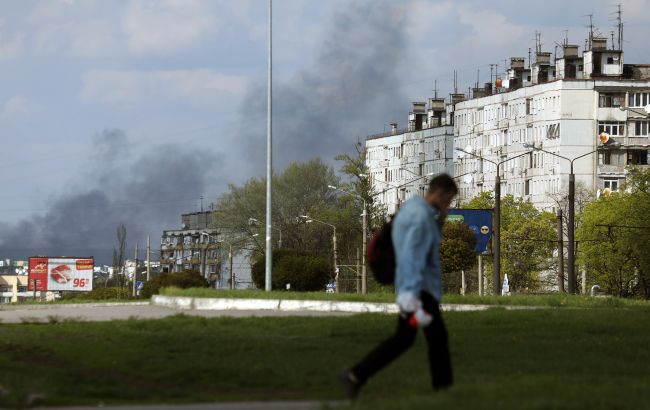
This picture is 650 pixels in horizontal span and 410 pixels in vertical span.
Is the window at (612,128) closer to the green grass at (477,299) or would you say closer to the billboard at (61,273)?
the billboard at (61,273)

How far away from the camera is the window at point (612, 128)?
495 ft

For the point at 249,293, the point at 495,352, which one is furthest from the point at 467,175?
the point at 495,352

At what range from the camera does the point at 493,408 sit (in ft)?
38.0

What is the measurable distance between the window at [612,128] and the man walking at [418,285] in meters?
140

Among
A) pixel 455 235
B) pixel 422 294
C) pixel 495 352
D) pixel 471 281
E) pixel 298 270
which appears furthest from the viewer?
pixel 471 281

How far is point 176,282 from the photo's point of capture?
7331 centimetres

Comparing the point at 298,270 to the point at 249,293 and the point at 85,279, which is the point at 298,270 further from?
the point at 85,279

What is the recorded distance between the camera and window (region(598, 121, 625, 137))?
150875 mm

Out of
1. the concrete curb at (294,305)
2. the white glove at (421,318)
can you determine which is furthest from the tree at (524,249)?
the white glove at (421,318)

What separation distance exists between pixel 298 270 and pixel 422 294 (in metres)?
52.0

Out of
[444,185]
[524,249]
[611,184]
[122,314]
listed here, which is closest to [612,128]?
[611,184]

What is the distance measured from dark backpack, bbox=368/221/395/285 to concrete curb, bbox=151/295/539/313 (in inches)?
984

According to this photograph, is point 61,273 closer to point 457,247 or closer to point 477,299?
point 457,247

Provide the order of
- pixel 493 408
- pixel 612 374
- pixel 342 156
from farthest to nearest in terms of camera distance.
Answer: pixel 342 156, pixel 612 374, pixel 493 408
